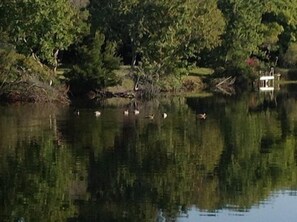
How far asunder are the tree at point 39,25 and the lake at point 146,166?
1139 centimetres

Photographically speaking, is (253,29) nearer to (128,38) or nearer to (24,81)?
(128,38)

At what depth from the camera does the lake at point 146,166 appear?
24125mm

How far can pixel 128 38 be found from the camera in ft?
237

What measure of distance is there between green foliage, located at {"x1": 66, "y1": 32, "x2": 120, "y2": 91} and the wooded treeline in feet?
0.25

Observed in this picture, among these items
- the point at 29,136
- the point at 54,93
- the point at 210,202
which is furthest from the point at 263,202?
the point at 54,93

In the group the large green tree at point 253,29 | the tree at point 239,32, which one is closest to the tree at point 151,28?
the tree at point 239,32

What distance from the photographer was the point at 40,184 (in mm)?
27828

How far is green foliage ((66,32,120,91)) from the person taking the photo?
61.8 metres

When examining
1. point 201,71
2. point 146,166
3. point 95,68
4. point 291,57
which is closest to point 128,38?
point 95,68

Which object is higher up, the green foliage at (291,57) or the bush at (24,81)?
the green foliage at (291,57)

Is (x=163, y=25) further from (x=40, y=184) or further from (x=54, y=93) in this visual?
(x=40, y=184)

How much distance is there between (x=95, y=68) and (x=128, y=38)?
433 inches

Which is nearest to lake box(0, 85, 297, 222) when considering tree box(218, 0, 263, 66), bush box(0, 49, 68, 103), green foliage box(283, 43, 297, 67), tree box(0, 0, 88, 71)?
bush box(0, 49, 68, 103)

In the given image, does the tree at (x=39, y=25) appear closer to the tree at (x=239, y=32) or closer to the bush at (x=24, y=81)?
the bush at (x=24, y=81)
